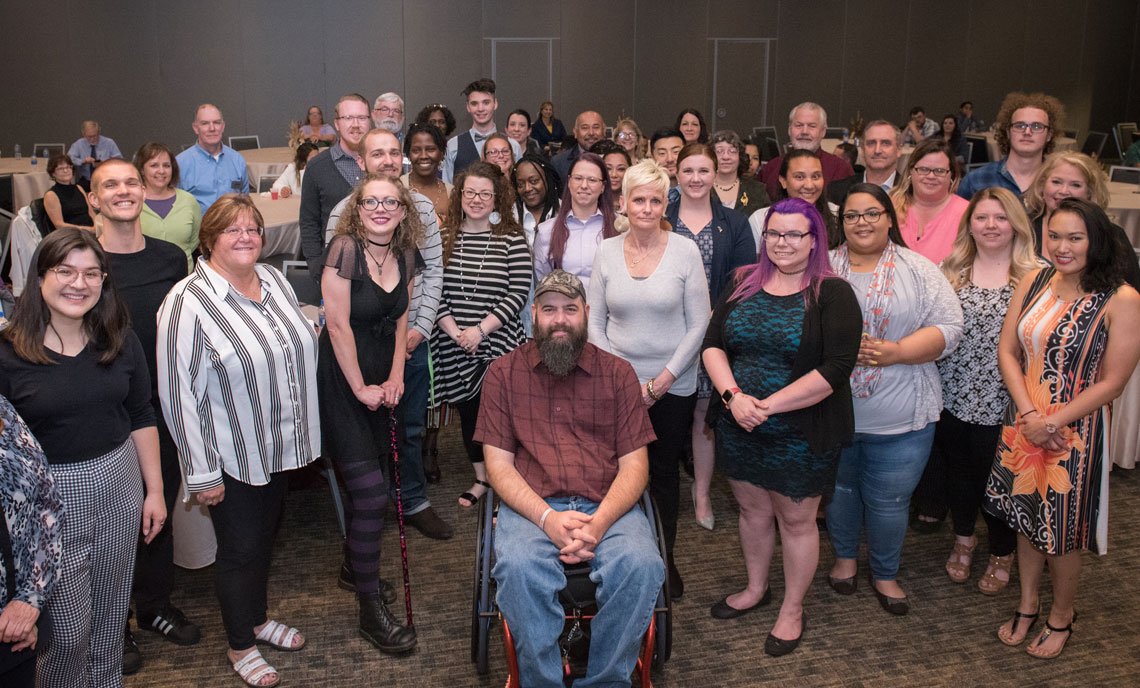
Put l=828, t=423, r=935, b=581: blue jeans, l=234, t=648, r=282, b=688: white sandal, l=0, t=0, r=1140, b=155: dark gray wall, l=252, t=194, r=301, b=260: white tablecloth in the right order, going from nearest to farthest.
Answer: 1. l=234, t=648, r=282, b=688: white sandal
2. l=828, t=423, r=935, b=581: blue jeans
3. l=252, t=194, r=301, b=260: white tablecloth
4. l=0, t=0, r=1140, b=155: dark gray wall

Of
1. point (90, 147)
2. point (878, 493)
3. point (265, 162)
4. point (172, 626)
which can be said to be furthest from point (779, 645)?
point (90, 147)

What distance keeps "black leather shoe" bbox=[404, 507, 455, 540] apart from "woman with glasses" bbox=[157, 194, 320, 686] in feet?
3.41

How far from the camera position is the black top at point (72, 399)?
2211mm

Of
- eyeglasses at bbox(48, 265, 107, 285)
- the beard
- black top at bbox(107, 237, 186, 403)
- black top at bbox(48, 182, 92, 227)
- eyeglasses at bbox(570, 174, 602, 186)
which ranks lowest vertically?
the beard

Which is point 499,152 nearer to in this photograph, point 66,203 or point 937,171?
point 937,171

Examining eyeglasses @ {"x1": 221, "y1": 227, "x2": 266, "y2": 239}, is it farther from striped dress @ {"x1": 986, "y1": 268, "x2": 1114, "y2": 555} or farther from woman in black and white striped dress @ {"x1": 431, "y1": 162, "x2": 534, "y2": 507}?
striped dress @ {"x1": 986, "y1": 268, "x2": 1114, "y2": 555}

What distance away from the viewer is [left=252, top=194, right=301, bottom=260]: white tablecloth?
5.77 meters

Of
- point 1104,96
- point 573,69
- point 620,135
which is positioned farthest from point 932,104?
point 620,135

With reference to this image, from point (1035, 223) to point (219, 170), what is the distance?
190 inches

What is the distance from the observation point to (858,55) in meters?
15.2

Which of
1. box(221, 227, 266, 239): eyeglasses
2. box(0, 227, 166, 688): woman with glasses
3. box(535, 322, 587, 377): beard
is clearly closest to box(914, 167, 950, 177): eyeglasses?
box(535, 322, 587, 377): beard

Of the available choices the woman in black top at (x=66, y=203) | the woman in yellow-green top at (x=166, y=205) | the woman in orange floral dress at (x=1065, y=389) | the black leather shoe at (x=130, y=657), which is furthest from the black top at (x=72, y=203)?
the woman in orange floral dress at (x=1065, y=389)

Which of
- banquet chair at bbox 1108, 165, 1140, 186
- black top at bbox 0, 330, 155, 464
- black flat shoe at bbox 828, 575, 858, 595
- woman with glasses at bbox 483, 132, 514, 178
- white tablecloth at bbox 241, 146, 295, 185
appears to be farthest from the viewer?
white tablecloth at bbox 241, 146, 295, 185

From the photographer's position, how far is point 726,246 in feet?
11.8
